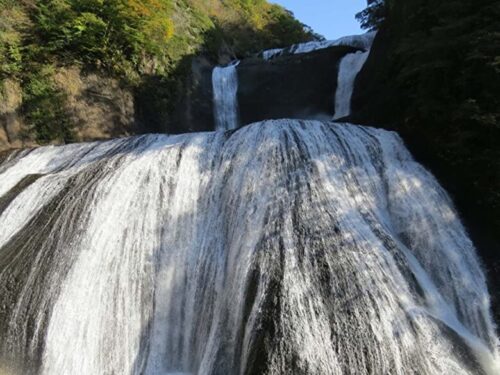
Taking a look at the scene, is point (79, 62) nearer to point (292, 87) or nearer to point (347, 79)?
point (292, 87)

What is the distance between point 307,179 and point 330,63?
33.3 feet

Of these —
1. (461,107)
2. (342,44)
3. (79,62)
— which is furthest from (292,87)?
(461,107)

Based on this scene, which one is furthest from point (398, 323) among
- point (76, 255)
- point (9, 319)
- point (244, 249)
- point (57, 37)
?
point (57, 37)

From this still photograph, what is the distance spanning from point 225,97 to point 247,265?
11227 millimetres

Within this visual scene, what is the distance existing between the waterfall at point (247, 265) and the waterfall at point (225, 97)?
284 inches

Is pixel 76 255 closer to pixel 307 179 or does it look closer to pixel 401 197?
pixel 307 179

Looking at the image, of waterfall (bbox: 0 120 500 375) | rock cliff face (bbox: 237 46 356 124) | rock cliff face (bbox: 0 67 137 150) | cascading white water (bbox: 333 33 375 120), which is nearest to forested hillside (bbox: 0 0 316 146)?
rock cliff face (bbox: 0 67 137 150)

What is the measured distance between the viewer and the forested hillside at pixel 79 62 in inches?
432

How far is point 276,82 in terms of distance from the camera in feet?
51.2

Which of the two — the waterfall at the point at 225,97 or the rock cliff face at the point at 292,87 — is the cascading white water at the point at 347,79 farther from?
the waterfall at the point at 225,97

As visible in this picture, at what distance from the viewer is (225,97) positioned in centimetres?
1559

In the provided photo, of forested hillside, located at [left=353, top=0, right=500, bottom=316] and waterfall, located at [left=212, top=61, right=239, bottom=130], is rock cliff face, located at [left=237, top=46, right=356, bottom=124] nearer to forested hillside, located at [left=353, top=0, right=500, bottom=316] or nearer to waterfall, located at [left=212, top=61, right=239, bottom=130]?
waterfall, located at [left=212, top=61, right=239, bottom=130]

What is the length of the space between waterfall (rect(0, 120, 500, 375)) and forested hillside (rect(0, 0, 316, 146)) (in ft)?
12.8

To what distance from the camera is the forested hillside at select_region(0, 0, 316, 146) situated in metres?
11.0
